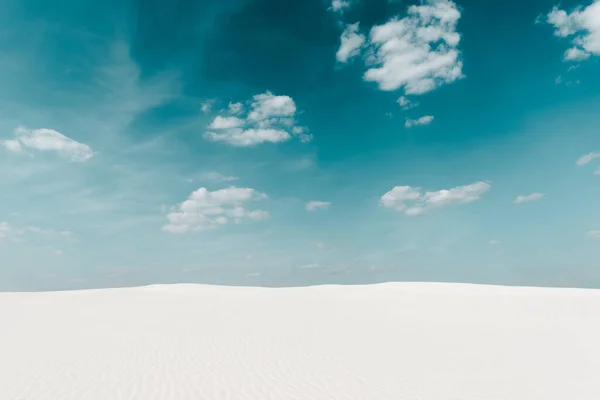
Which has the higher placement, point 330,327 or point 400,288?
point 400,288

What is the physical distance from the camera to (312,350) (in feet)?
48.2

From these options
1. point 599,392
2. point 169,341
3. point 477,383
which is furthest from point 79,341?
point 599,392

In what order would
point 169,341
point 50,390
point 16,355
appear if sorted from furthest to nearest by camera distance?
point 169,341 < point 16,355 < point 50,390

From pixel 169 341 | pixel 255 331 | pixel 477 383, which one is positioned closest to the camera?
pixel 477 383

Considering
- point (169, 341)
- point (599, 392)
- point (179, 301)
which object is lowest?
point (599, 392)

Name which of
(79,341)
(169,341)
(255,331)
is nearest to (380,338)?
(255,331)

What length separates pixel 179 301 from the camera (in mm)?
31641

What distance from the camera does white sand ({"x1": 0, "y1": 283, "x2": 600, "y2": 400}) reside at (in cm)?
1024

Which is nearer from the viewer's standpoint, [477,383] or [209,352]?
[477,383]

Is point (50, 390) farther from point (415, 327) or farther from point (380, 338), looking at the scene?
point (415, 327)

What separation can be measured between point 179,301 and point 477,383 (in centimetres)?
2525

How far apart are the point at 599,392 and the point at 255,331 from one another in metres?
12.8

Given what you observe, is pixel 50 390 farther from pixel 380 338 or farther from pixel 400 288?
pixel 400 288

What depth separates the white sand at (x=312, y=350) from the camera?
33.6ft
